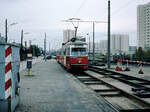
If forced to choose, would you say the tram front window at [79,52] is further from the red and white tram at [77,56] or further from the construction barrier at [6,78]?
the construction barrier at [6,78]

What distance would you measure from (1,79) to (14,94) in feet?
2.91

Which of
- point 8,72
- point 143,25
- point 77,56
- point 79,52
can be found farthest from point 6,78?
point 143,25

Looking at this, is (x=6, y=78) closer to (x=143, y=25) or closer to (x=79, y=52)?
(x=79, y=52)

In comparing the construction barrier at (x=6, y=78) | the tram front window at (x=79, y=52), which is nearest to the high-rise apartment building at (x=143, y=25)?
the tram front window at (x=79, y=52)

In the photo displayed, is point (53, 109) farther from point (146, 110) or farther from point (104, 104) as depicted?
point (146, 110)

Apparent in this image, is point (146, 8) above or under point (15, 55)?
above

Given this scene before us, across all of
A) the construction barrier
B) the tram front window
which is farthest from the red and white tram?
the construction barrier

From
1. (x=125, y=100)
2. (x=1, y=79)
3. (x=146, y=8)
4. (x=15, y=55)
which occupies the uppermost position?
(x=146, y=8)

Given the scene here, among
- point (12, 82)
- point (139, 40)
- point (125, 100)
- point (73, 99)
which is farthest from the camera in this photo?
point (139, 40)

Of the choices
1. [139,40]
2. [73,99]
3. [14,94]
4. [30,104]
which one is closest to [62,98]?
[73,99]

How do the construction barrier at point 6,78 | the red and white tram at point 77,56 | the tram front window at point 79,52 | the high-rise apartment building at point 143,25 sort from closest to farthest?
the construction barrier at point 6,78
the red and white tram at point 77,56
the tram front window at point 79,52
the high-rise apartment building at point 143,25

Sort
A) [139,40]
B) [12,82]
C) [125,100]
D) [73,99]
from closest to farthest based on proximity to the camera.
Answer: [12,82] < [73,99] < [125,100] < [139,40]

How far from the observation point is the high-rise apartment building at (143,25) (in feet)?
496

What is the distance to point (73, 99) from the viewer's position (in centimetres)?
838
